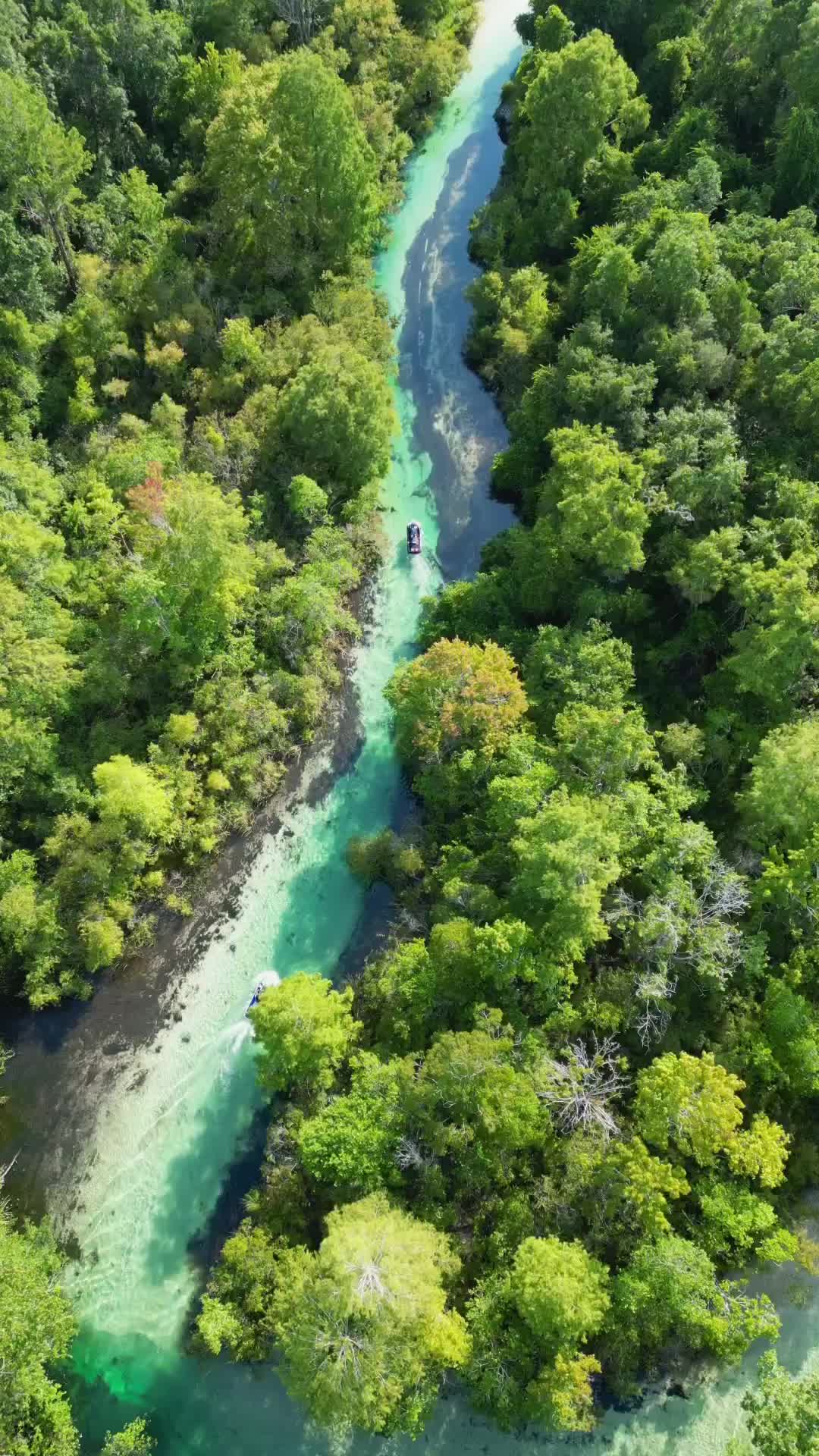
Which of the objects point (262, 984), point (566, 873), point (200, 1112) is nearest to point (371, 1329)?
point (200, 1112)

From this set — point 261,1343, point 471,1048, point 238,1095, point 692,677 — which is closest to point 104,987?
point 238,1095

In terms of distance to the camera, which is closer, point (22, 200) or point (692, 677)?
point (692, 677)

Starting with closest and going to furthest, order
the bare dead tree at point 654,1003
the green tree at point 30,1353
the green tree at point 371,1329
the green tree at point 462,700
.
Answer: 1. the green tree at point 371,1329
2. the green tree at point 30,1353
3. the bare dead tree at point 654,1003
4. the green tree at point 462,700

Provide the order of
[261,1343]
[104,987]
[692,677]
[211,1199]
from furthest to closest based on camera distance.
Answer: [692,677]
[104,987]
[211,1199]
[261,1343]

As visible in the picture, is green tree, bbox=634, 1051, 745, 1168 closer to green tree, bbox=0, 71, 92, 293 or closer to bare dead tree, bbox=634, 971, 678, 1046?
bare dead tree, bbox=634, 971, 678, 1046

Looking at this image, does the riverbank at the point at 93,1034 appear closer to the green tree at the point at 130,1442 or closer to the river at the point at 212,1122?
the river at the point at 212,1122

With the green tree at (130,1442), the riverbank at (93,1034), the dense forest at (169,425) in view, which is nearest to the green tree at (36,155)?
the dense forest at (169,425)

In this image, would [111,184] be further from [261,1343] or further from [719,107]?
[261,1343]
